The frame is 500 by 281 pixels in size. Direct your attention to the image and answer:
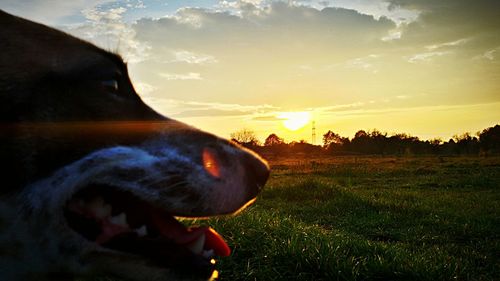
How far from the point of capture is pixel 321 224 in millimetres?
9797

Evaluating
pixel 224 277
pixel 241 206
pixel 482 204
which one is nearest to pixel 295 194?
pixel 482 204

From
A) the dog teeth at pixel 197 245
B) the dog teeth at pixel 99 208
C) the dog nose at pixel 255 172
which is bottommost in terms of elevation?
the dog teeth at pixel 197 245

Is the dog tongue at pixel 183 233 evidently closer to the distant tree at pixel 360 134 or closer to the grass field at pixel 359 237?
the grass field at pixel 359 237

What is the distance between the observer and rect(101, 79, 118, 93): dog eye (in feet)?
9.02

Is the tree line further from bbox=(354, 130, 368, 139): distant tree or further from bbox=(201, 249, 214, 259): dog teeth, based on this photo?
bbox=(201, 249, 214, 259): dog teeth

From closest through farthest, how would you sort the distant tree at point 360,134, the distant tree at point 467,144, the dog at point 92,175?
the dog at point 92,175, the distant tree at point 467,144, the distant tree at point 360,134

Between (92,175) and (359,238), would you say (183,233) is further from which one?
(359,238)

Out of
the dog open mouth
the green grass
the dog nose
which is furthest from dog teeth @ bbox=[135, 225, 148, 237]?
the green grass

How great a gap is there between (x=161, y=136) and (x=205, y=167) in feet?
1.14

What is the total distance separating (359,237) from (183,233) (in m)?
5.03

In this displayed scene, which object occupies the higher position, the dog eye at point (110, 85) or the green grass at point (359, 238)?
the dog eye at point (110, 85)

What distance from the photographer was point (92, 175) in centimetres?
254

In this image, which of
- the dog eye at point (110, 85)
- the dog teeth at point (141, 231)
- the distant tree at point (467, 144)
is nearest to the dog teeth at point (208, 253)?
the dog teeth at point (141, 231)

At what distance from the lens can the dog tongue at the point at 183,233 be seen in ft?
8.86
